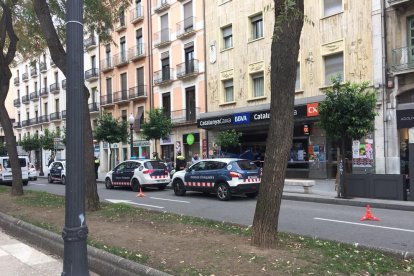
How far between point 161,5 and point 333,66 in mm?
17309

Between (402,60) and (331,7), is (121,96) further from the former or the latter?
(402,60)

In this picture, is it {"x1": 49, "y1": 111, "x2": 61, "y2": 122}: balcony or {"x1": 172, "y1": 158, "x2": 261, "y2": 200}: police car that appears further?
{"x1": 49, "y1": 111, "x2": 61, "y2": 122}: balcony

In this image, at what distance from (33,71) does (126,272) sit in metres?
58.9

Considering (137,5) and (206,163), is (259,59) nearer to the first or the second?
(206,163)

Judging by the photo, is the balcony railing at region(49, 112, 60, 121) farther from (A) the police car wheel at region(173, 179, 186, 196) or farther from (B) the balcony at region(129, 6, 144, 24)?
(A) the police car wheel at region(173, 179, 186, 196)

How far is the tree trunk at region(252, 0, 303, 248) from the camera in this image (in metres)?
6.17

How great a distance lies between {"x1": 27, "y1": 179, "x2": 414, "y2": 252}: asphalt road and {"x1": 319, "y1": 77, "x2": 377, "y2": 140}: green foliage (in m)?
2.72

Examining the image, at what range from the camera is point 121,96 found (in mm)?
40812

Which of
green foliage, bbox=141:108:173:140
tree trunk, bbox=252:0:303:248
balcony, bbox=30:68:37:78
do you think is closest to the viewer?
tree trunk, bbox=252:0:303:248

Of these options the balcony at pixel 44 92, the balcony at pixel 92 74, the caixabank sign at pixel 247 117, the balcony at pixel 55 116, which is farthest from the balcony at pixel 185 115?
the balcony at pixel 44 92

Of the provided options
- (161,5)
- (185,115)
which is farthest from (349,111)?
(161,5)

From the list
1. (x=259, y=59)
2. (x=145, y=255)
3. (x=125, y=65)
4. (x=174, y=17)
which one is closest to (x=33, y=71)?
(x=125, y=65)

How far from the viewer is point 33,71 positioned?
5953cm

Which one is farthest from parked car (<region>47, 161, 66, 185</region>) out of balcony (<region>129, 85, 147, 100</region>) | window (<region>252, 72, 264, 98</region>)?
window (<region>252, 72, 264, 98</region>)
